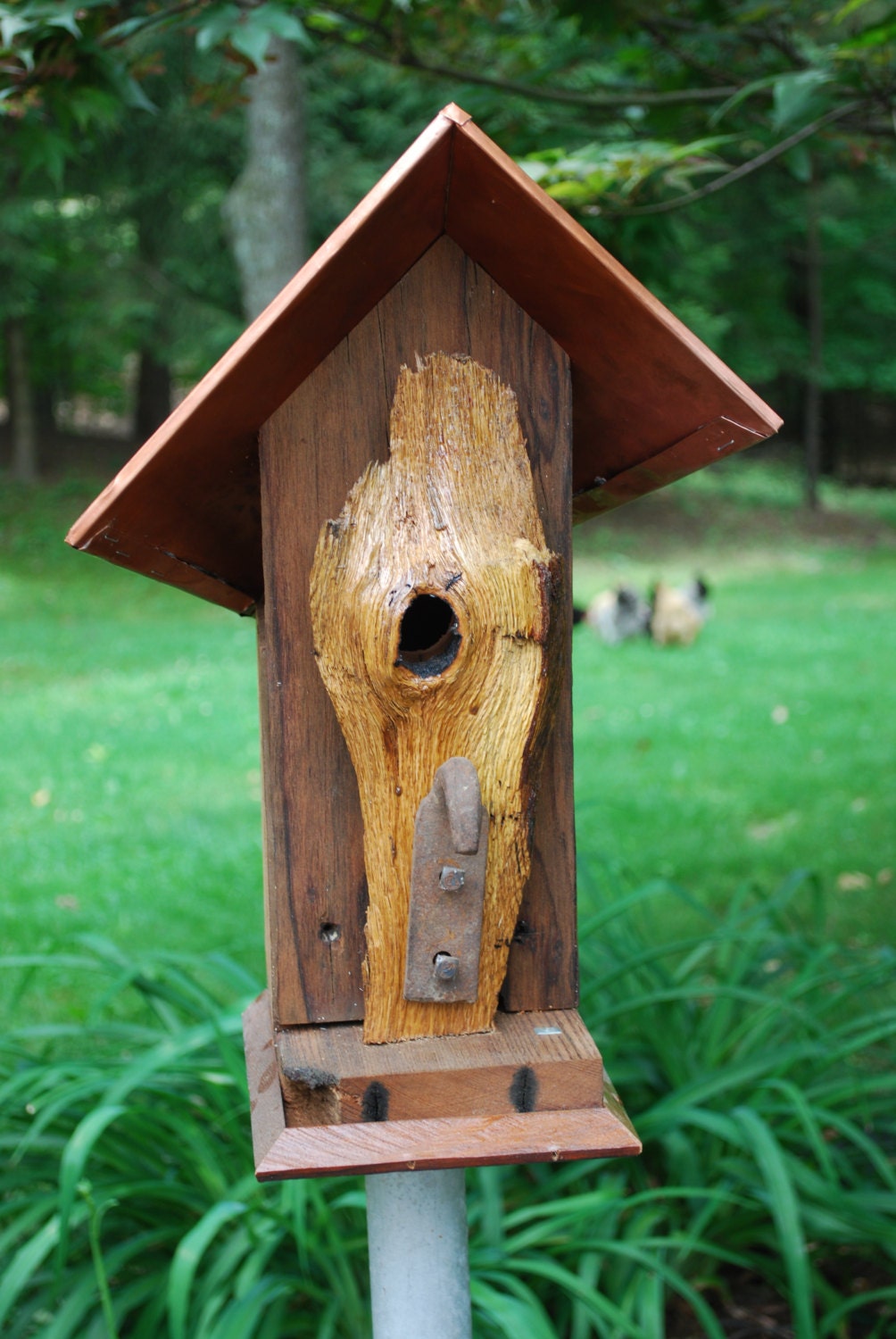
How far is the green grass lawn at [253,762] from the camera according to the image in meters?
4.17

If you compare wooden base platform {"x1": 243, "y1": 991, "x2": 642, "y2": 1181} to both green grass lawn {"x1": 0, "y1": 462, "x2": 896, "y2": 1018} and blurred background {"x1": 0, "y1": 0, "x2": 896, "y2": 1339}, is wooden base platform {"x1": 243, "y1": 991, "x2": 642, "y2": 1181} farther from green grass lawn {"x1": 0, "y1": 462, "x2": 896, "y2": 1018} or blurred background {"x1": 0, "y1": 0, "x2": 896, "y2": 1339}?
green grass lawn {"x1": 0, "y1": 462, "x2": 896, "y2": 1018}

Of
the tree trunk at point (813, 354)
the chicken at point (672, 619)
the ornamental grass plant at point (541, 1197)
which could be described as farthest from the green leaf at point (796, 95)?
the tree trunk at point (813, 354)

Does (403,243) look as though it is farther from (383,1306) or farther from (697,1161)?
(697,1161)

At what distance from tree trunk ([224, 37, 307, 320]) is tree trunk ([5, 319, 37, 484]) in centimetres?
719

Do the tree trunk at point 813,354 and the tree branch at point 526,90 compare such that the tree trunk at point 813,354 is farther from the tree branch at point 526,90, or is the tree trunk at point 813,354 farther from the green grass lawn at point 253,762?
the tree branch at point 526,90

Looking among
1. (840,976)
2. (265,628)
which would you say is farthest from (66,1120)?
(840,976)

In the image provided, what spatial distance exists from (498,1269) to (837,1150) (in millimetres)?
822

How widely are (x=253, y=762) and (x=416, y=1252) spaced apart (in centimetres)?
462

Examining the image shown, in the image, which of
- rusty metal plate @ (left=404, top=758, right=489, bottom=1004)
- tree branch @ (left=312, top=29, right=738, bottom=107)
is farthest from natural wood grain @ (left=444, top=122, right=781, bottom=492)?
tree branch @ (left=312, top=29, right=738, bottom=107)

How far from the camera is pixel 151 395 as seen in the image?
16672mm

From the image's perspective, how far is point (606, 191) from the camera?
2498 mm

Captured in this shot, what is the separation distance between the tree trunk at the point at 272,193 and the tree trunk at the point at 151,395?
840 centimetres

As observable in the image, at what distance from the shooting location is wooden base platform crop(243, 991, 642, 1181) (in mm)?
1260

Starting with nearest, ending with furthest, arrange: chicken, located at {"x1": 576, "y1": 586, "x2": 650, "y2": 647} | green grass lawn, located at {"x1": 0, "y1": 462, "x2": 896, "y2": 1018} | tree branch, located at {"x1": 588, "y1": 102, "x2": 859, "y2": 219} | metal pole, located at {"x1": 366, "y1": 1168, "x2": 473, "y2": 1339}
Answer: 1. metal pole, located at {"x1": 366, "y1": 1168, "x2": 473, "y2": 1339}
2. tree branch, located at {"x1": 588, "y1": 102, "x2": 859, "y2": 219}
3. green grass lawn, located at {"x1": 0, "y1": 462, "x2": 896, "y2": 1018}
4. chicken, located at {"x1": 576, "y1": 586, "x2": 650, "y2": 647}
